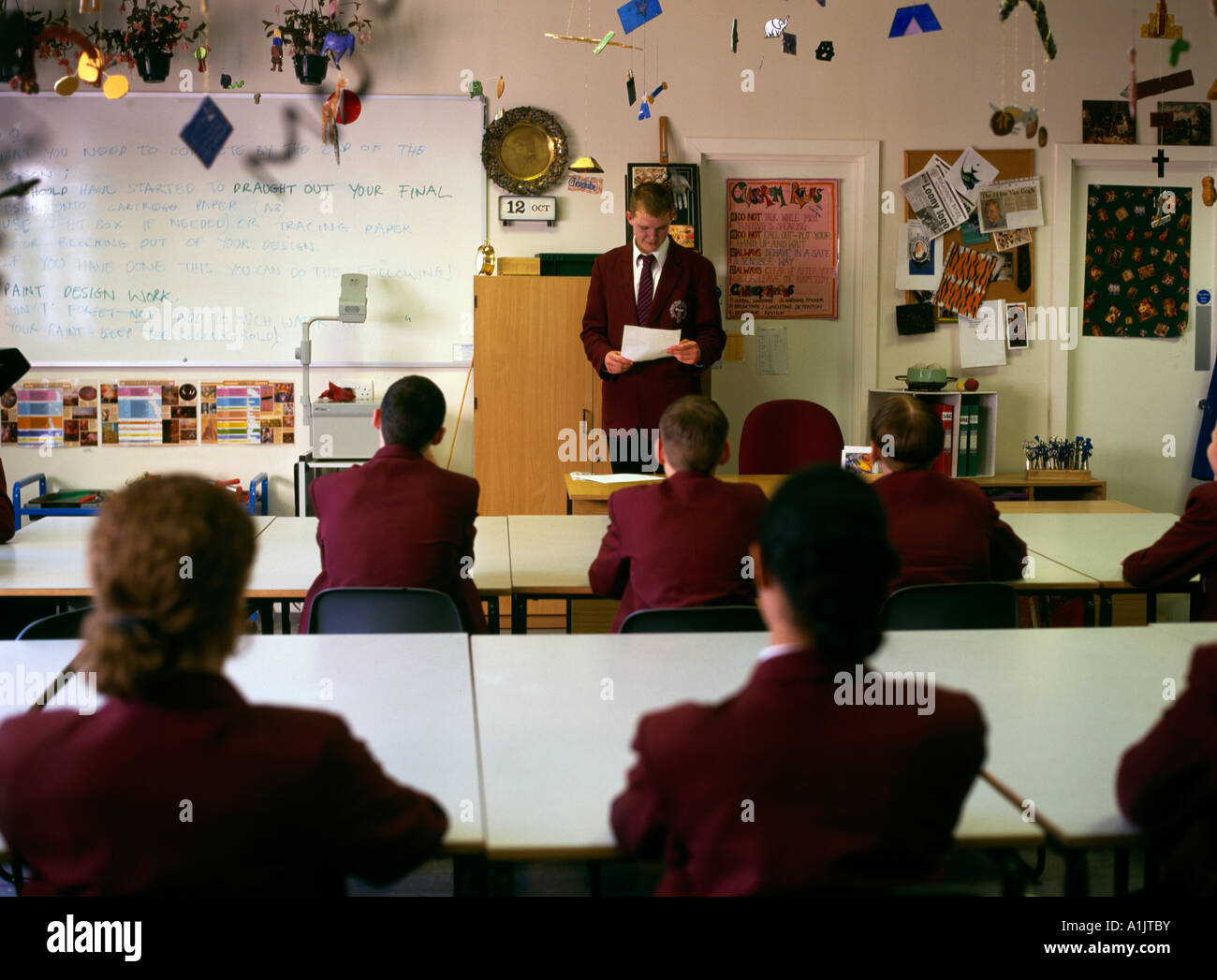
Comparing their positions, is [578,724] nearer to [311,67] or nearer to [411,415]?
[411,415]

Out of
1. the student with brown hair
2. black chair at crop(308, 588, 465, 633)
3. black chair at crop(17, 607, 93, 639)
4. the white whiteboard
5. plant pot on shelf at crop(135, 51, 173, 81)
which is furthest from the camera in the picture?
the white whiteboard

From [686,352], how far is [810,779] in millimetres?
3533

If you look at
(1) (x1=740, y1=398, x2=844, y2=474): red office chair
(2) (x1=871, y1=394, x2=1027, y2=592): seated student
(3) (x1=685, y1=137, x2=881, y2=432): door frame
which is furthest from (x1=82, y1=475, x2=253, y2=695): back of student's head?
(3) (x1=685, y1=137, x2=881, y2=432): door frame

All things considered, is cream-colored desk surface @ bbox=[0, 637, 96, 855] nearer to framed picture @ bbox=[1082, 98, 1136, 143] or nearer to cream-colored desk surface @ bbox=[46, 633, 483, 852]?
cream-colored desk surface @ bbox=[46, 633, 483, 852]

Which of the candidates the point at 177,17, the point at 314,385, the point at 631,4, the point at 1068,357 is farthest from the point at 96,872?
the point at 1068,357

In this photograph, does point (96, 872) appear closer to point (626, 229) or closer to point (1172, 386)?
point (626, 229)

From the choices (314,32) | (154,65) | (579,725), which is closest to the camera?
(579,725)

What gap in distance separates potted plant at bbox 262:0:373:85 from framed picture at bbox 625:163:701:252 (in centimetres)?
144

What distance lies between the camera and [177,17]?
542cm

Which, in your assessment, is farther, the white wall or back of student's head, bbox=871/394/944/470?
the white wall

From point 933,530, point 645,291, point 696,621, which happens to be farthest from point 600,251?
point 696,621

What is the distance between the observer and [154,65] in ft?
17.0

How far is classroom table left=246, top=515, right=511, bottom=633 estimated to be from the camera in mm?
2947

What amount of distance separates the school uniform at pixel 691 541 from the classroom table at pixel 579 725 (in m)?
0.21
